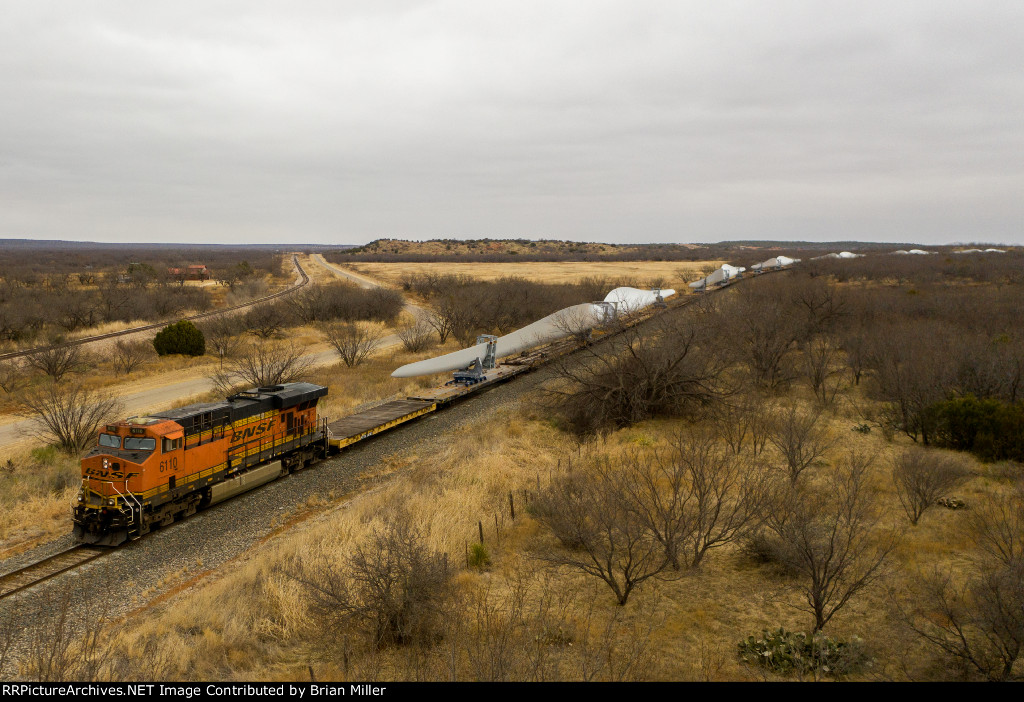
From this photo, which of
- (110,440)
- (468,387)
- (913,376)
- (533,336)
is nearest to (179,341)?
(468,387)

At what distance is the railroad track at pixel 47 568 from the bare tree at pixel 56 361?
25.9 meters

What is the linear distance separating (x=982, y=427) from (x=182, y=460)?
2555cm

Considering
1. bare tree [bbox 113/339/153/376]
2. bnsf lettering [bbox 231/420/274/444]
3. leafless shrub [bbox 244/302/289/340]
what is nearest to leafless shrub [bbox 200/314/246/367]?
leafless shrub [bbox 244/302/289/340]

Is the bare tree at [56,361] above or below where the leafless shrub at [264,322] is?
below

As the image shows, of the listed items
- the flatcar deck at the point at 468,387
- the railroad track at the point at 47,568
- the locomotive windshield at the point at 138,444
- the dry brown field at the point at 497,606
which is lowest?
the railroad track at the point at 47,568

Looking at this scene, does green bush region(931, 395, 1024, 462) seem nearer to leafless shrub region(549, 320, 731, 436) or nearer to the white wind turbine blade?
leafless shrub region(549, 320, 731, 436)

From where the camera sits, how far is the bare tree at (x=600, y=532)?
11.2 meters

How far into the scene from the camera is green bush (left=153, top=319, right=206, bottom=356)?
43062 mm

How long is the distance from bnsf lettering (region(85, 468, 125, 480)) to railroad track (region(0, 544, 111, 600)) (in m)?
1.73

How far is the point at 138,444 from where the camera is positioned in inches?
602

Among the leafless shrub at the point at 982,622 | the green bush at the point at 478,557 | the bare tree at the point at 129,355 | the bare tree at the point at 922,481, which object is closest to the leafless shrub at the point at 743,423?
the bare tree at the point at 922,481

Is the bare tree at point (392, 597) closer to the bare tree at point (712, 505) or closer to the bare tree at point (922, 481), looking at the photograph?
the bare tree at point (712, 505)

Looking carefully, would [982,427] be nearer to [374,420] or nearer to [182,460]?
[374,420]
